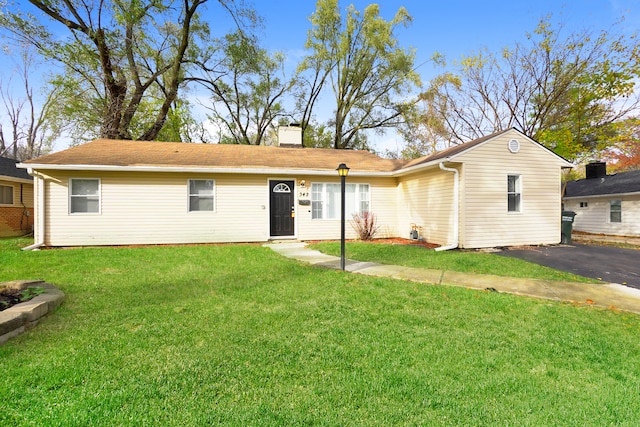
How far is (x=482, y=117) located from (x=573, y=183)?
6453 millimetres

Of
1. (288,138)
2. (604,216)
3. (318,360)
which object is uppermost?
(288,138)

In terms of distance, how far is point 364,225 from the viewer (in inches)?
430

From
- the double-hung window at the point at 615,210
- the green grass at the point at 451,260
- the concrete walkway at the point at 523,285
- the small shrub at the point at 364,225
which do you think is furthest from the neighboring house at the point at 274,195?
the double-hung window at the point at 615,210

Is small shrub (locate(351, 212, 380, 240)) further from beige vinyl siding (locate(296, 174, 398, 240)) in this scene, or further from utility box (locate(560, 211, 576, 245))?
utility box (locate(560, 211, 576, 245))

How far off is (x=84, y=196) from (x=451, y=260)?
34.9ft

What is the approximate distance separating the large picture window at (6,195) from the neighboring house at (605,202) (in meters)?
26.2

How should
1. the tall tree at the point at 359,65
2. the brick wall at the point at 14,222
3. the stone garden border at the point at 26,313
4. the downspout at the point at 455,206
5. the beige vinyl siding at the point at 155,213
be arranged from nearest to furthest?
the stone garden border at the point at 26,313
the downspout at the point at 455,206
the beige vinyl siding at the point at 155,213
the brick wall at the point at 14,222
the tall tree at the point at 359,65

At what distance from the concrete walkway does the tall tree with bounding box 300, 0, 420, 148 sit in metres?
17.6

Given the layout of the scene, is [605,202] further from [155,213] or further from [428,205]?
[155,213]

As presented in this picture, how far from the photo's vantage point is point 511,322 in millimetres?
3449

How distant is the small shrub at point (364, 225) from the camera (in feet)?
35.7

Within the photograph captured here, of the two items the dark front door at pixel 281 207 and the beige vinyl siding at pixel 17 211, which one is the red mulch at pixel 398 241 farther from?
the beige vinyl siding at pixel 17 211

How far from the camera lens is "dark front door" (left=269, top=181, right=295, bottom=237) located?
10.5 m

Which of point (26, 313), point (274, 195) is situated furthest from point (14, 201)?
point (26, 313)
